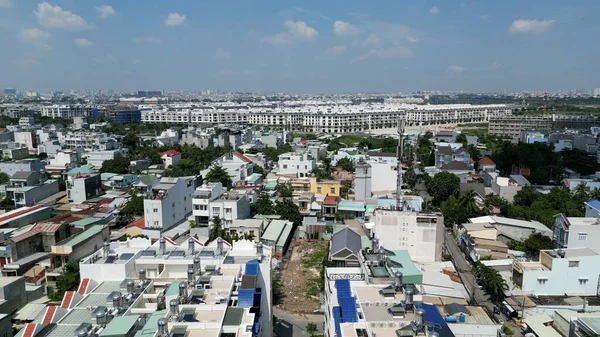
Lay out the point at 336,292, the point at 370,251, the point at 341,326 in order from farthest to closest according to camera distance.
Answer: the point at 370,251 → the point at 336,292 → the point at 341,326

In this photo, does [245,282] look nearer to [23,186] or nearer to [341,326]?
[341,326]

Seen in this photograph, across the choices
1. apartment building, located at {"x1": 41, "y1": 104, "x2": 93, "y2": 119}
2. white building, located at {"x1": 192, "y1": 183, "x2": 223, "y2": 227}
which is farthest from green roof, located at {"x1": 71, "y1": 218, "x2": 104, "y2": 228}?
apartment building, located at {"x1": 41, "y1": 104, "x2": 93, "y2": 119}

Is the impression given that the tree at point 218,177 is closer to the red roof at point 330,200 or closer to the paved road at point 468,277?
the red roof at point 330,200

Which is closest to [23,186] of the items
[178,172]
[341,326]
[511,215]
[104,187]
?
[104,187]

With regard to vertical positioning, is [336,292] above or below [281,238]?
above

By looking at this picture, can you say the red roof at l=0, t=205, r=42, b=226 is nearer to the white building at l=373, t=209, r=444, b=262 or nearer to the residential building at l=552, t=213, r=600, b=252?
the white building at l=373, t=209, r=444, b=262

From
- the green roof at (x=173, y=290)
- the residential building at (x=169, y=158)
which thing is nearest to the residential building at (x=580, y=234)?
the green roof at (x=173, y=290)

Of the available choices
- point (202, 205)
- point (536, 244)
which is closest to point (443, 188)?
point (536, 244)
